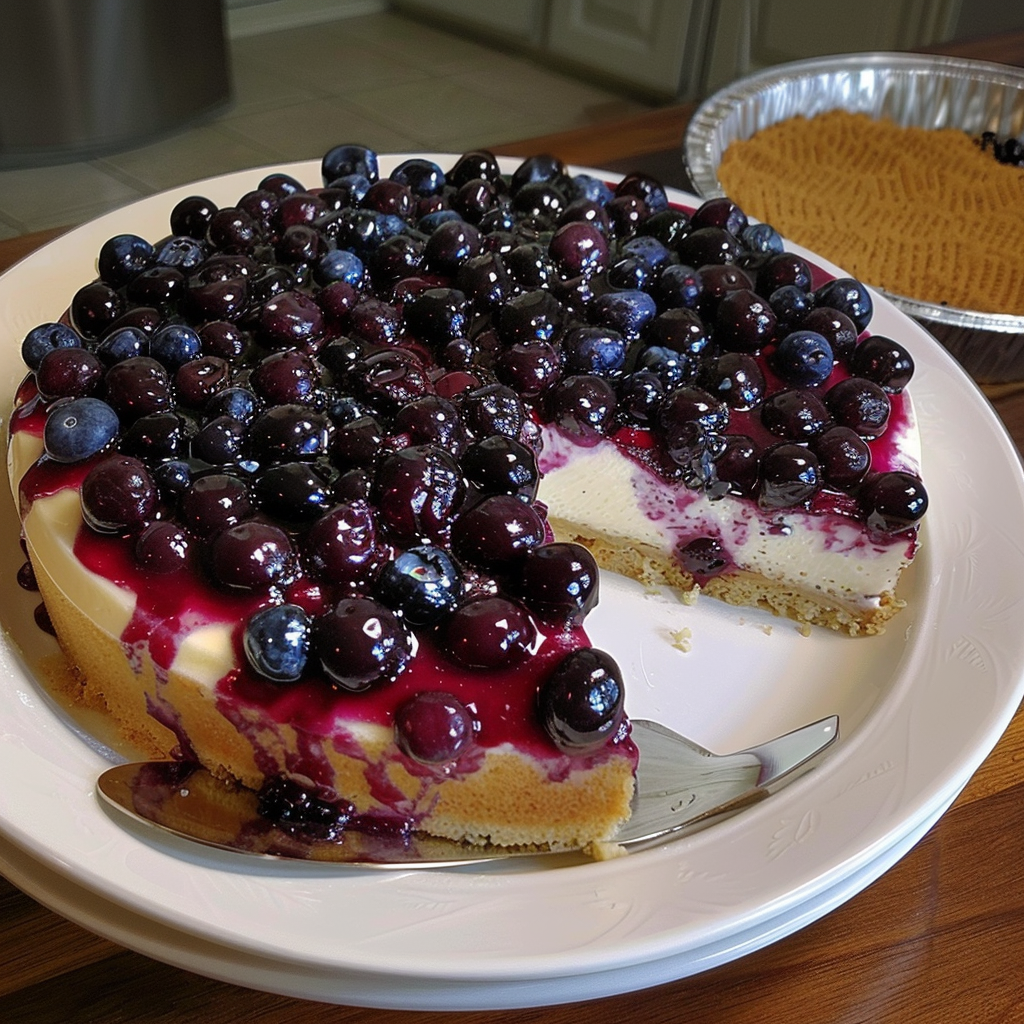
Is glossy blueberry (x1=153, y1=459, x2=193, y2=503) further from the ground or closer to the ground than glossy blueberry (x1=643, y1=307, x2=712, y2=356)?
closer to the ground

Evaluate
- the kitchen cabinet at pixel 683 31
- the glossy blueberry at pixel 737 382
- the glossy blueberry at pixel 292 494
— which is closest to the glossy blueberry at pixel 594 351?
the glossy blueberry at pixel 737 382

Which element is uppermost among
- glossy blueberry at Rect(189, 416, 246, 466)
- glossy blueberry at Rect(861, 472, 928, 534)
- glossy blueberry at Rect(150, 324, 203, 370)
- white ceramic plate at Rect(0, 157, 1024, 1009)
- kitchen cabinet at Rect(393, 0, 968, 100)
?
glossy blueberry at Rect(150, 324, 203, 370)

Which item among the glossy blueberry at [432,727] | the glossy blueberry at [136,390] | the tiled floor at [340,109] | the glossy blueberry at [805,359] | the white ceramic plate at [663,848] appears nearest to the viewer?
the white ceramic plate at [663,848]

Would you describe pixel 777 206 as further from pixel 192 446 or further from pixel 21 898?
pixel 21 898

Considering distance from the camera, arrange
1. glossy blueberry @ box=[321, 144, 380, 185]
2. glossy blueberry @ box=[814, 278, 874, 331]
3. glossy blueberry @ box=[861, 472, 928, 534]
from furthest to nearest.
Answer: glossy blueberry @ box=[321, 144, 380, 185]
glossy blueberry @ box=[814, 278, 874, 331]
glossy blueberry @ box=[861, 472, 928, 534]

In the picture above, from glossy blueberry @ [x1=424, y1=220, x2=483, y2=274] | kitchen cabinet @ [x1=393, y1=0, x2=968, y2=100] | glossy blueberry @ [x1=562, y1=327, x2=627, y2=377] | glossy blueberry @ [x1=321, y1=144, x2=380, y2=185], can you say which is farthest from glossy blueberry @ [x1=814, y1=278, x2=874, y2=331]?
kitchen cabinet @ [x1=393, y1=0, x2=968, y2=100]

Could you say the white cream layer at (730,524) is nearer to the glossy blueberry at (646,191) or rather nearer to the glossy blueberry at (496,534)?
the glossy blueberry at (496,534)

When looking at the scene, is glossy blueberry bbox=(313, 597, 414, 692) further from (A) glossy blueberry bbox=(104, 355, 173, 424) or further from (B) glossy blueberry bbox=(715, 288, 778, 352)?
(B) glossy blueberry bbox=(715, 288, 778, 352)

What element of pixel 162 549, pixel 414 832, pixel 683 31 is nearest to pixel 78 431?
pixel 162 549
